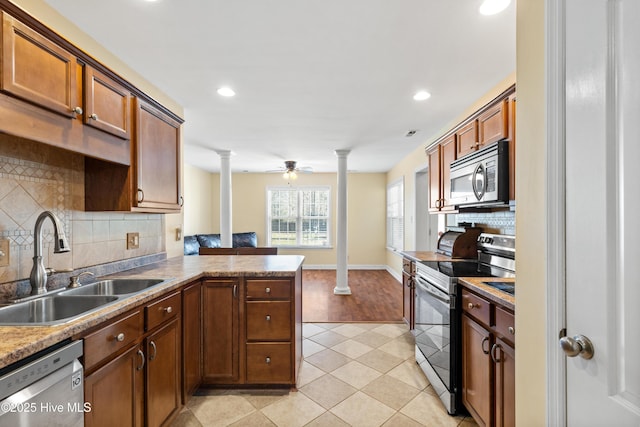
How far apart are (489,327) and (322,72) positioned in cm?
202

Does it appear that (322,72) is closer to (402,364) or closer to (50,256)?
(50,256)

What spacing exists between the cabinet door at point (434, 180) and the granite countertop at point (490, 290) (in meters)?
1.37

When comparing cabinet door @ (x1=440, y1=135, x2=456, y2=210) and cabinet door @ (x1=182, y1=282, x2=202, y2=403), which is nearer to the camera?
cabinet door @ (x1=182, y1=282, x2=202, y2=403)

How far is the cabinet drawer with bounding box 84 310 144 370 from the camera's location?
3.69ft

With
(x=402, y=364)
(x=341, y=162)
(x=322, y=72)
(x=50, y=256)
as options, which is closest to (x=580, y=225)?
(x=322, y=72)

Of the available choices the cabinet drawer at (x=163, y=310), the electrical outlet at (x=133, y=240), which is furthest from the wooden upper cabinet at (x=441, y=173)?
the electrical outlet at (x=133, y=240)

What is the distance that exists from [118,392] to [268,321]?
94 centimetres

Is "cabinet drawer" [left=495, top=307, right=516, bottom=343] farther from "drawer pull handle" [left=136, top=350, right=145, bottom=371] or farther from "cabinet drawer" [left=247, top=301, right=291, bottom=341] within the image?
"drawer pull handle" [left=136, top=350, right=145, bottom=371]

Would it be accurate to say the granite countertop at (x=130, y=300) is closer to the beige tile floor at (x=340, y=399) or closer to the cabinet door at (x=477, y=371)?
Answer: the beige tile floor at (x=340, y=399)

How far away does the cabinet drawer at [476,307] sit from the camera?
1526mm

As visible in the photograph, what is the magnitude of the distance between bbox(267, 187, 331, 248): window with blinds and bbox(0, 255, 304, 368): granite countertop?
442cm

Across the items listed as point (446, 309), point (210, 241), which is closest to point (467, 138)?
point (446, 309)

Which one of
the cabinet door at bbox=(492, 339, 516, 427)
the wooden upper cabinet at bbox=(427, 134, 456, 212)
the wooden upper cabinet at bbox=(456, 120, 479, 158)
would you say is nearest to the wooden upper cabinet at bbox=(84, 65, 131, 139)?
the cabinet door at bbox=(492, 339, 516, 427)

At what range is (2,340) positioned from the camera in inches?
36.7
